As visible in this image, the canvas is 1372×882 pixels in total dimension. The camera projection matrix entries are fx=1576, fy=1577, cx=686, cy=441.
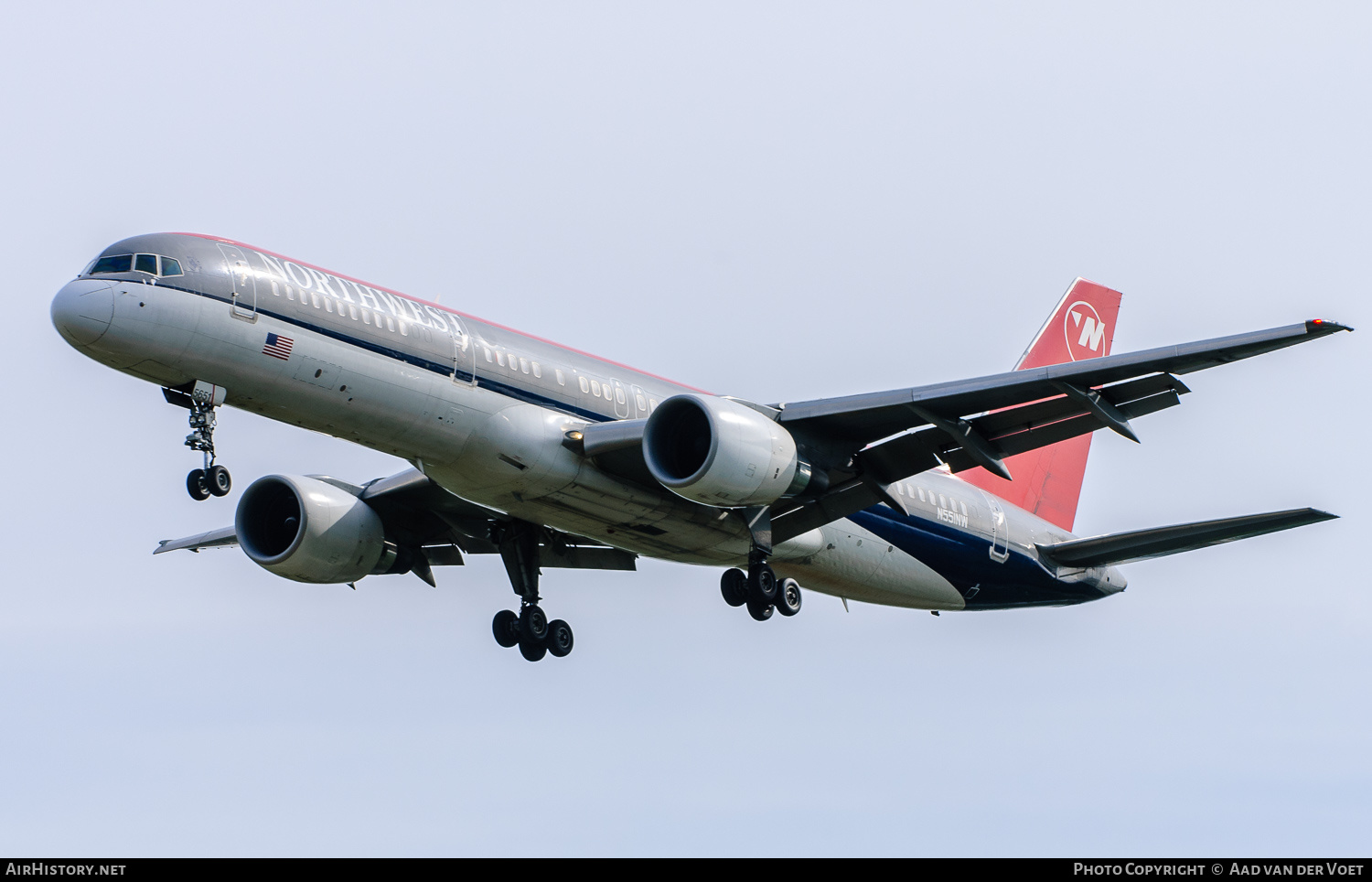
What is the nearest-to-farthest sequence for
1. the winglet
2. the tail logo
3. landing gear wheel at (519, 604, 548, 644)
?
the winglet, landing gear wheel at (519, 604, 548, 644), the tail logo

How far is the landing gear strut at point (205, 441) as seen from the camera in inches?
925

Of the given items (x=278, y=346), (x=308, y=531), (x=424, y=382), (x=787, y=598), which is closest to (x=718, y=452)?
(x=787, y=598)

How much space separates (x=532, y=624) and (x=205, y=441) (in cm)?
913

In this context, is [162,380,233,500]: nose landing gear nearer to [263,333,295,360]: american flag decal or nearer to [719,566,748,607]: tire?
[263,333,295,360]: american flag decal

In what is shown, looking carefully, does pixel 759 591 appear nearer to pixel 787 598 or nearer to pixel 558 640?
pixel 787 598

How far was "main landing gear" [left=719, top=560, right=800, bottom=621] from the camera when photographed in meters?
28.2

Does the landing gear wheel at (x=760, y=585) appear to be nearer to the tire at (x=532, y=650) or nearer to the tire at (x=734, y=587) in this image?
the tire at (x=734, y=587)

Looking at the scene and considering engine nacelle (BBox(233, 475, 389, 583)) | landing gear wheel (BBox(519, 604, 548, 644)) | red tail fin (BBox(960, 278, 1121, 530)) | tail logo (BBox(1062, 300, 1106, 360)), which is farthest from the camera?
tail logo (BBox(1062, 300, 1106, 360))

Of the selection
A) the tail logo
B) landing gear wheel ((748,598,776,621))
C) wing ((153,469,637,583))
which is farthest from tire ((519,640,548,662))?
the tail logo

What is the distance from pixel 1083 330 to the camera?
127 ft

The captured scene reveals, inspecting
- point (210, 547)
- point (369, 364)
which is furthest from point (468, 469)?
point (210, 547)

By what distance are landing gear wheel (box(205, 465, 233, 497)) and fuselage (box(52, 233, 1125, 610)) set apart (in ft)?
4.17

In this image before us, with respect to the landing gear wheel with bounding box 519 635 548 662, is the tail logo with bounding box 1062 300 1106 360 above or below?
above
